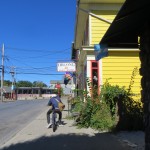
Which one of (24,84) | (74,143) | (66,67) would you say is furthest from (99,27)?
(24,84)

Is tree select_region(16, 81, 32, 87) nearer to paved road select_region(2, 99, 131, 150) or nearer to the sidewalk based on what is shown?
paved road select_region(2, 99, 131, 150)

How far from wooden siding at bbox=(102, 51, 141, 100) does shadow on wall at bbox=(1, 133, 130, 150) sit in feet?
18.6

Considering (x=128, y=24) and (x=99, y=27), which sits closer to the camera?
(x=128, y=24)

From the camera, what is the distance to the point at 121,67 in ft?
57.2

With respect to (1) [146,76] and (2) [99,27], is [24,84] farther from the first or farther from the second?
(1) [146,76]

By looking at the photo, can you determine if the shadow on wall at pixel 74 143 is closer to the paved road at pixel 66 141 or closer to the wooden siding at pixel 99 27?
the paved road at pixel 66 141

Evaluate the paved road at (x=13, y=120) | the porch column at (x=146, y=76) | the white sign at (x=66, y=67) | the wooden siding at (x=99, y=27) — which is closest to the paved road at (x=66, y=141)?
the paved road at (x=13, y=120)

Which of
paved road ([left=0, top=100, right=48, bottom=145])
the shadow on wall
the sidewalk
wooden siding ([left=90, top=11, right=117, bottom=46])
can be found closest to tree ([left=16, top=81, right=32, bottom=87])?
paved road ([left=0, top=100, right=48, bottom=145])

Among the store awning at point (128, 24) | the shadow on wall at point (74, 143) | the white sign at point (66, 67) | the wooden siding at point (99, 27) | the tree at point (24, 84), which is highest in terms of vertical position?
the tree at point (24, 84)

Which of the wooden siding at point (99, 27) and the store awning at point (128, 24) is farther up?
the wooden siding at point (99, 27)

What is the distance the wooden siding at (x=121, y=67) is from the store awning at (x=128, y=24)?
861 centimetres

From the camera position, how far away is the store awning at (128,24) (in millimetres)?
5966

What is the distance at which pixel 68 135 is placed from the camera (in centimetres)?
1244

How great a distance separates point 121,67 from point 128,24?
10.6 meters
